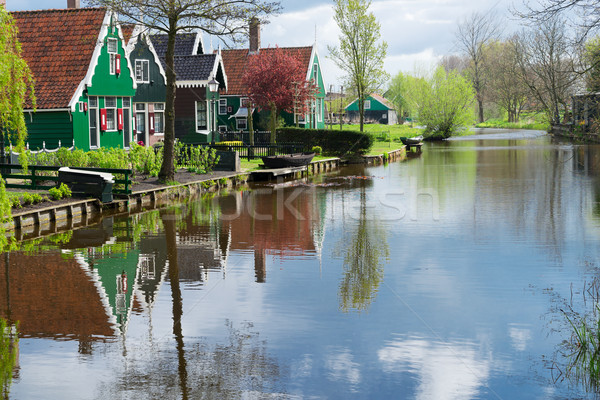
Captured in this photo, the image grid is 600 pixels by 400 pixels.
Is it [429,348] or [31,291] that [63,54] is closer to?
[31,291]

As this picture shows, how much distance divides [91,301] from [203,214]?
35.7 ft

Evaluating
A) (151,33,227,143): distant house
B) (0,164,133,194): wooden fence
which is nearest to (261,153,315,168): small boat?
(0,164,133,194): wooden fence

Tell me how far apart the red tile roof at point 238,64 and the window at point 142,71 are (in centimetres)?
1563

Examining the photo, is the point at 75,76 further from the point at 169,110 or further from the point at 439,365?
the point at 439,365

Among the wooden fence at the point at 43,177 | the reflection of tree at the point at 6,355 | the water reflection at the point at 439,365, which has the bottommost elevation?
the water reflection at the point at 439,365

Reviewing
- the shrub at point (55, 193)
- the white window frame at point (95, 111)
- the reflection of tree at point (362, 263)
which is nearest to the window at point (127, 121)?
the white window frame at point (95, 111)

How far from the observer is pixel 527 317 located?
11102 mm

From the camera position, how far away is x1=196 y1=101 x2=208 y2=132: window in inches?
1860

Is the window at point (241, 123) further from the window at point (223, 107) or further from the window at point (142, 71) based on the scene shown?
the window at point (142, 71)

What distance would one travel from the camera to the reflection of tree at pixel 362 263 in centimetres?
1236

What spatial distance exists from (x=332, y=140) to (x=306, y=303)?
36973 millimetres

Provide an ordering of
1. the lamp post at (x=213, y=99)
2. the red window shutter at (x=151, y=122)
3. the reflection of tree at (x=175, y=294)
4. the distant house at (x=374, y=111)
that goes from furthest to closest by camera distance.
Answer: the distant house at (x=374, y=111), the lamp post at (x=213, y=99), the red window shutter at (x=151, y=122), the reflection of tree at (x=175, y=294)

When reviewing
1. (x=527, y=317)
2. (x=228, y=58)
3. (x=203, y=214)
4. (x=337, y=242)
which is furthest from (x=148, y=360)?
(x=228, y=58)

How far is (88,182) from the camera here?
75.6ft
